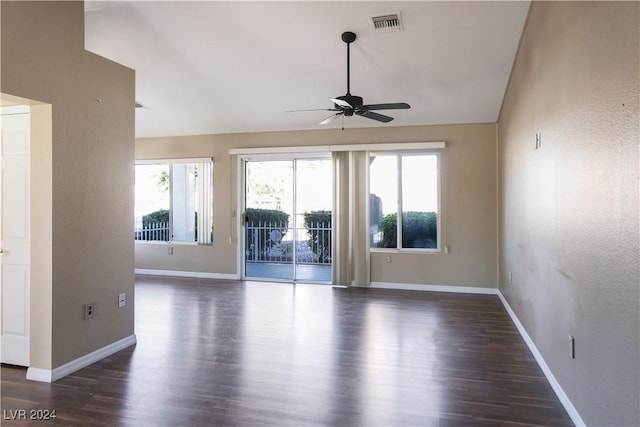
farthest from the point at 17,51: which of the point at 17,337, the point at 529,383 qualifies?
the point at 529,383

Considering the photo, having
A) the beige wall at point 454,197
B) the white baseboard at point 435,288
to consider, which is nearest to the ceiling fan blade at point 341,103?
the beige wall at point 454,197

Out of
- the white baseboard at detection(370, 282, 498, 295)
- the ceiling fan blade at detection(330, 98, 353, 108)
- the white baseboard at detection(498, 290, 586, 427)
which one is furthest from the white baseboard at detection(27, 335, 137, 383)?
the white baseboard at detection(370, 282, 498, 295)

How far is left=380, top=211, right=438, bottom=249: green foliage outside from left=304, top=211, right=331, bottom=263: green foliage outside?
948mm

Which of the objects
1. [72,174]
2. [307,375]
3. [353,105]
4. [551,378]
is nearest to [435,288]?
[551,378]

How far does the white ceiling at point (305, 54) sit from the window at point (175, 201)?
4.33ft

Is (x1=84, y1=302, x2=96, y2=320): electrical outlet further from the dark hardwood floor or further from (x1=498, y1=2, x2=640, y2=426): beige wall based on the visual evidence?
(x1=498, y1=2, x2=640, y2=426): beige wall

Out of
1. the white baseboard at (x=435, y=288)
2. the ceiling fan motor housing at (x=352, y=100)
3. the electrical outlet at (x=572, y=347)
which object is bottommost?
the white baseboard at (x=435, y=288)

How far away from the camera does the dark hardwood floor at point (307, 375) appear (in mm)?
2408

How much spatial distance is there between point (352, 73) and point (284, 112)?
1.51 m

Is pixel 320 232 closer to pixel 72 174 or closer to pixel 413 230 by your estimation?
pixel 413 230

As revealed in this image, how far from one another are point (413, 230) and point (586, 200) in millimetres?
4046

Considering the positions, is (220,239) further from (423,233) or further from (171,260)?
(423,233)

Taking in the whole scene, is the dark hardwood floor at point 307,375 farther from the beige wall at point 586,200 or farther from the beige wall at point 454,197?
the beige wall at point 454,197

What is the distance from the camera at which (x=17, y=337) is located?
3094 millimetres
